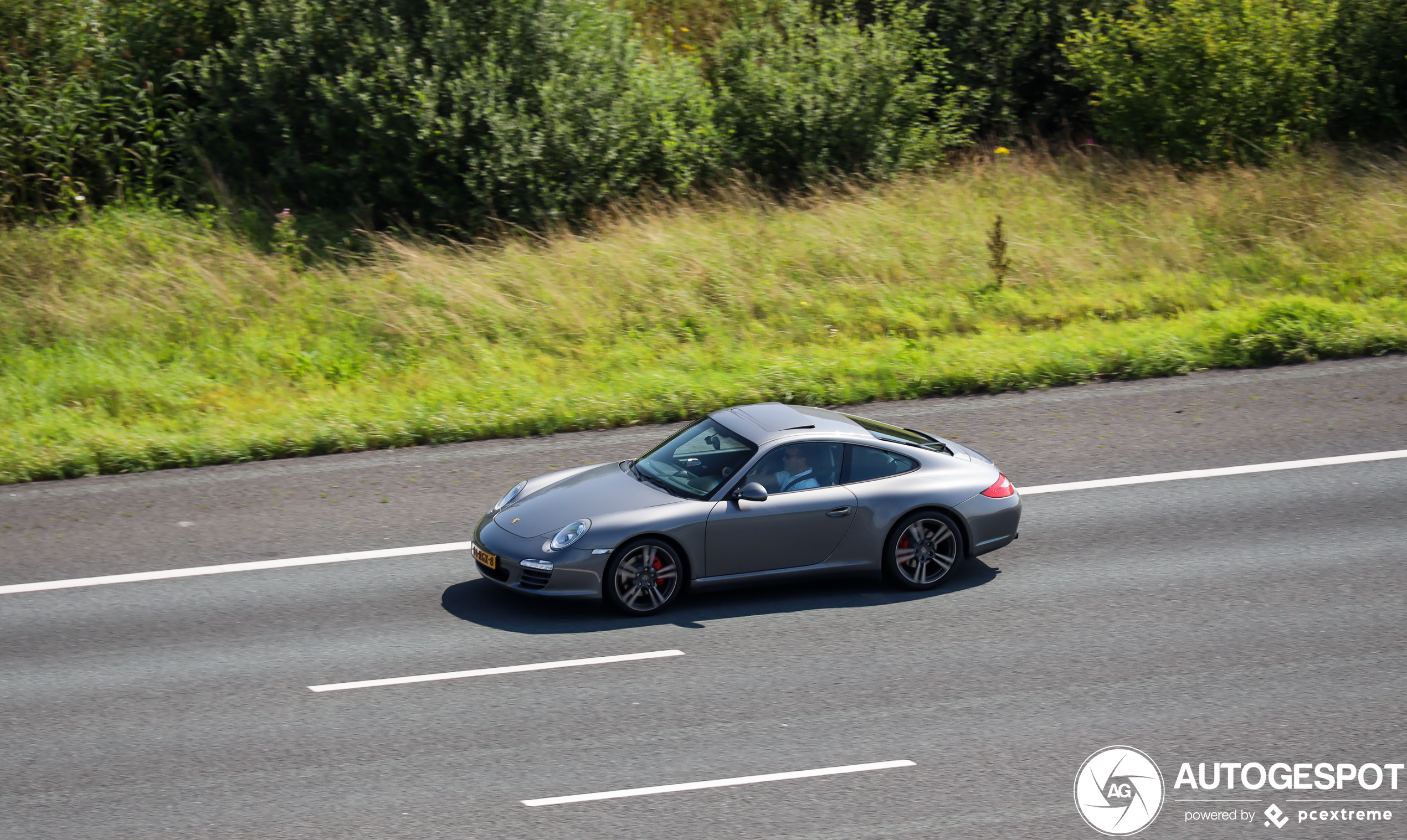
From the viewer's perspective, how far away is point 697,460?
30.2 ft

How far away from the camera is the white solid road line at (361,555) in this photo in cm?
932

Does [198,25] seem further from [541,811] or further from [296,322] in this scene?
[541,811]

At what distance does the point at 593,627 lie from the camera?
837cm

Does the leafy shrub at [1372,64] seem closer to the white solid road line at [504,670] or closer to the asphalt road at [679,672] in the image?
the asphalt road at [679,672]

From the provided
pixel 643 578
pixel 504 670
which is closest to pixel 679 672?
pixel 643 578

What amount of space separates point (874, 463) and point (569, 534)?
238 centimetres

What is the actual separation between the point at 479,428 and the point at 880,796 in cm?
737

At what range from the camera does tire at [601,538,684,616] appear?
8.40 m

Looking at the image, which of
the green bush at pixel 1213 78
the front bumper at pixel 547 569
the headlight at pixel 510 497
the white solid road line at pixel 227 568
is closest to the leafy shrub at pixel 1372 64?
the green bush at pixel 1213 78

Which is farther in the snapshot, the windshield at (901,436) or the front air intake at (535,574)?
the windshield at (901,436)

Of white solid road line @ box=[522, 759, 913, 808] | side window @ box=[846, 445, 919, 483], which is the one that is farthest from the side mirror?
white solid road line @ box=[522, 759, 913, 808]

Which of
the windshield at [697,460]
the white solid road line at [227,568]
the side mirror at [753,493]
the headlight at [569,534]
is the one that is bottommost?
the white solid road line at [227,568]

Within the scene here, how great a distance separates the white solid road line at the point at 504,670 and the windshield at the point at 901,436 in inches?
101

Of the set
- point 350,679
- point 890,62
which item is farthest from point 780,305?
point 350,679
